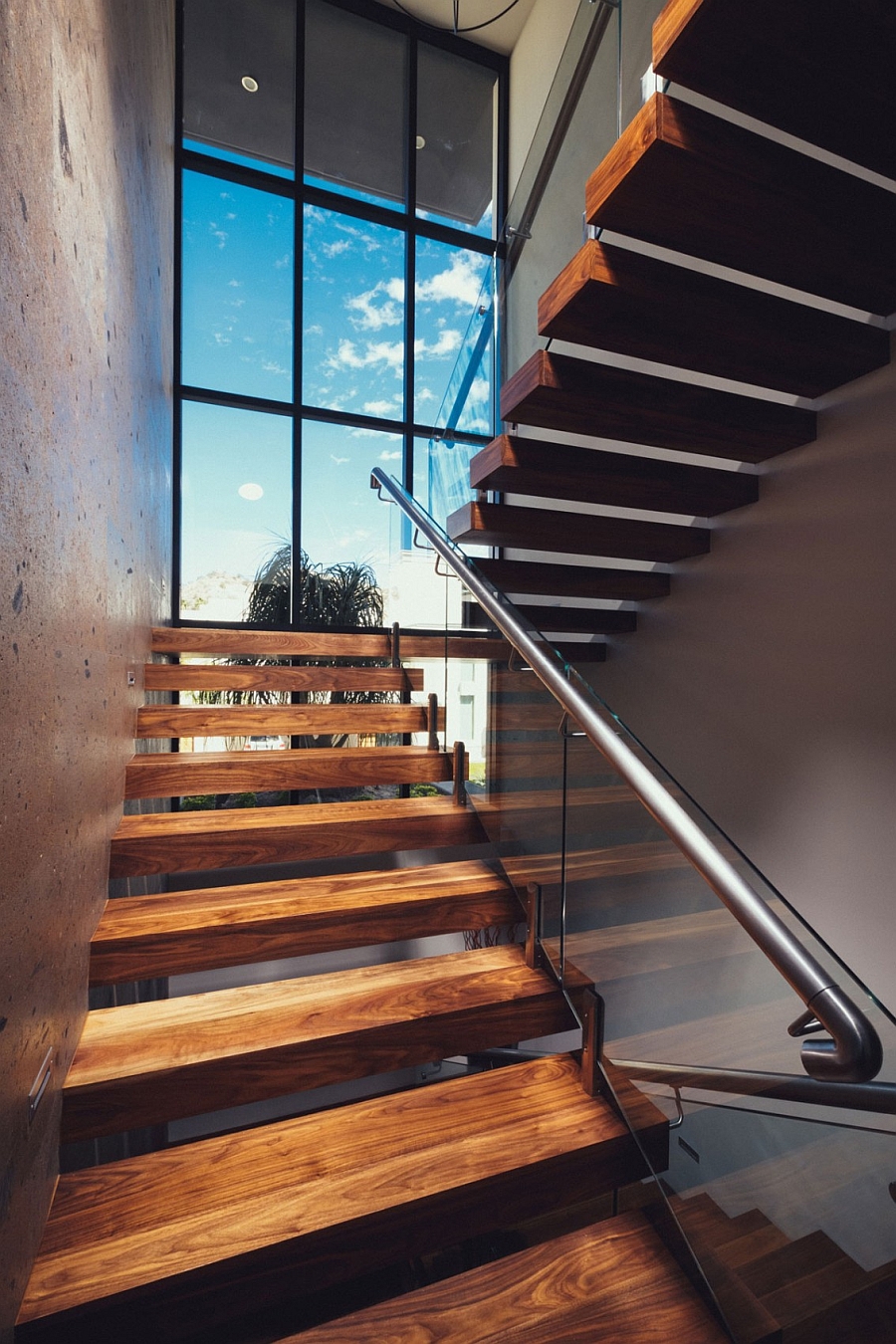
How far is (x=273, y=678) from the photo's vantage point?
299 centimetres

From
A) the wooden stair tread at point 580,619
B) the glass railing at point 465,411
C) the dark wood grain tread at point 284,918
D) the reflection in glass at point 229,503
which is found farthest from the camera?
the reflection in glass at point 229,503

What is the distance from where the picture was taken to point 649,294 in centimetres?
182

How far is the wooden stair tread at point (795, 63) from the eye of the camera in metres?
1.24

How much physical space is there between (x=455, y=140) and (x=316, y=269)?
181 centimetres

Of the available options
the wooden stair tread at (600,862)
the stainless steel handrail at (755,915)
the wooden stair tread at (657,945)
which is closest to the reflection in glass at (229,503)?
the wooden stair tread at (600,862)

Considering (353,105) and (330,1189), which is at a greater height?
(353,105)

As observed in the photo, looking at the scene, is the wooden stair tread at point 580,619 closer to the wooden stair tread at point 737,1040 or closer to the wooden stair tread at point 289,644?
the wooden stair tread at point 289,644

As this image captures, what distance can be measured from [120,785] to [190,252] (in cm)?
454

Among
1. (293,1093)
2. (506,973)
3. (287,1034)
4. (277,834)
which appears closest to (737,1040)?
(506,973)

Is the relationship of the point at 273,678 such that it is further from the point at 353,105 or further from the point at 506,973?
the point at 353,105

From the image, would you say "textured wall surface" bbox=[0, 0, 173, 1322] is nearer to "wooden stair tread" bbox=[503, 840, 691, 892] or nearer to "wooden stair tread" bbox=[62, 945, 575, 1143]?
"wooden stair tread" bbox=[62, 945, 575, 1143]

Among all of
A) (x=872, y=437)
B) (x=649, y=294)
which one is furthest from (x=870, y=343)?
(x=649, y=294)

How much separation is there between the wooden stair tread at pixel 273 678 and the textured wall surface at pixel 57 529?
0.53 m

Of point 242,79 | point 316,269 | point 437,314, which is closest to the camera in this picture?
point 242,79
